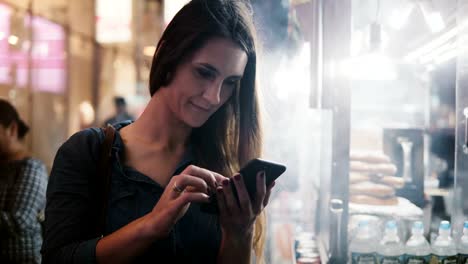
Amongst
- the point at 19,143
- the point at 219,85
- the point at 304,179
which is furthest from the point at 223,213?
the point at 19,143

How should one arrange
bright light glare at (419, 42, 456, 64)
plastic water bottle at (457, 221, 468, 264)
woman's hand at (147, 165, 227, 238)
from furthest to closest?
bright light glare at (419, 42, 456, 64) < plastic water bottle at (457, 221, 468, 264) < woman's hand at (147, 165, 227, 238)

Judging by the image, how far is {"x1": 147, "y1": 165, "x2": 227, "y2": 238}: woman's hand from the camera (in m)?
1.18

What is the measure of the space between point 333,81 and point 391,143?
68 cm

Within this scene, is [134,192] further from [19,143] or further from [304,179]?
[19,143]

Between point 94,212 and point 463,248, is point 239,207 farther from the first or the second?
point 463,248

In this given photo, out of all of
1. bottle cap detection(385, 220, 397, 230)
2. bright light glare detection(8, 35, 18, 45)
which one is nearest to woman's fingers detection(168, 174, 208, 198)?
bottle cap detection(385, 220, 397, 230)

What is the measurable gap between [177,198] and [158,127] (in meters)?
0.40

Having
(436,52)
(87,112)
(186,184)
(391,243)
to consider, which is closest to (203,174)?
(186,184)

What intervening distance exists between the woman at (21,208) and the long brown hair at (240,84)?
1.64m

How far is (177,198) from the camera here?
1198 mm

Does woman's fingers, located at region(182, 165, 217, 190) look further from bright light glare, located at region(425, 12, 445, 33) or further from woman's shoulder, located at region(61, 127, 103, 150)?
bright light glare, located at region(425, 12, 445, 33)

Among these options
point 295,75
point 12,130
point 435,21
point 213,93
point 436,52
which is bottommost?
point 12,130

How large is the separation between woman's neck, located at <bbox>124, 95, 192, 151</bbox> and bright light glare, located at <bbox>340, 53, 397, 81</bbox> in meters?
0.96

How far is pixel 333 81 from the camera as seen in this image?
1893 mm
